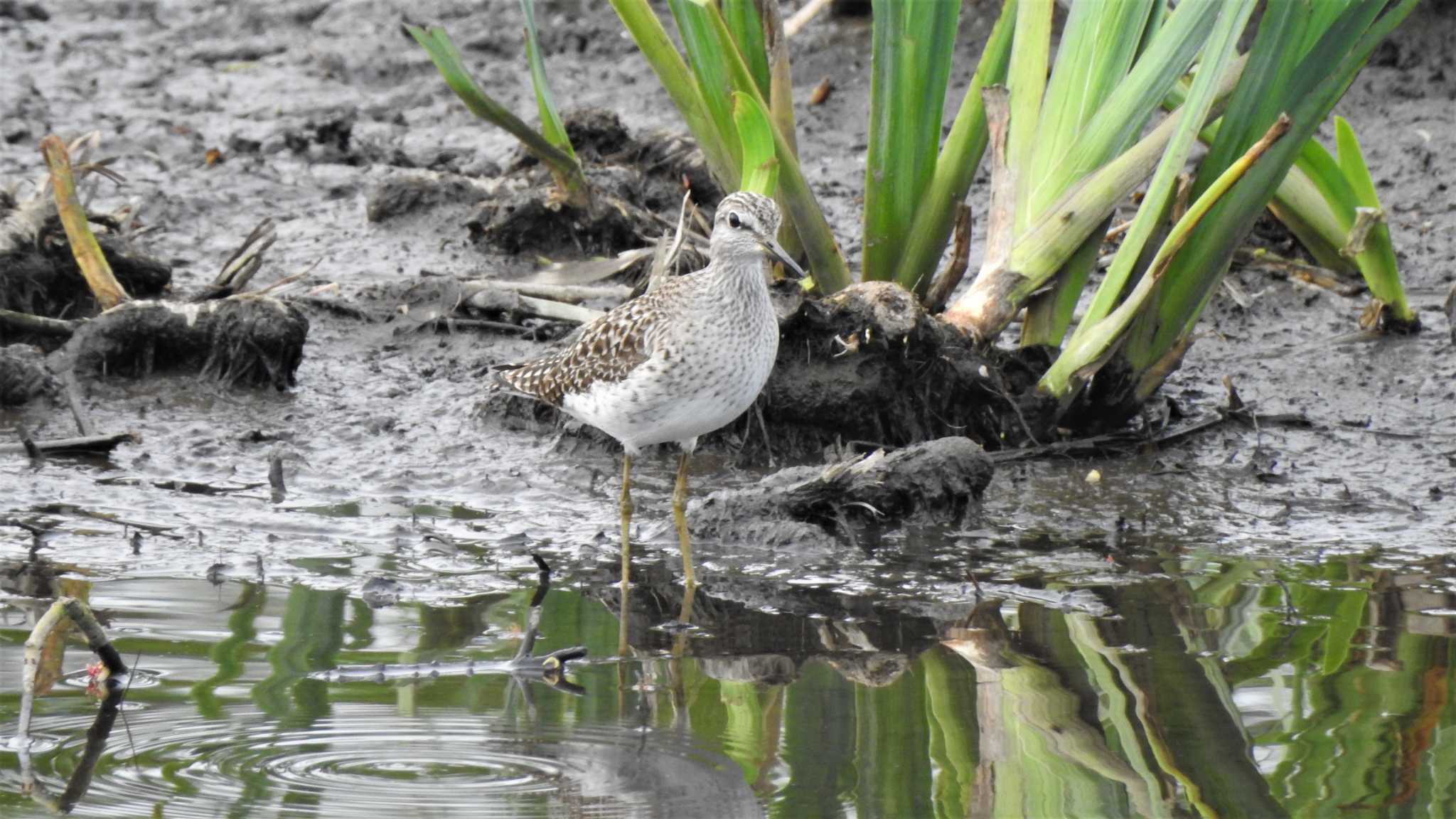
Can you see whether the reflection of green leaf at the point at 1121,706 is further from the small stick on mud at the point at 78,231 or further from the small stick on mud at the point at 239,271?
the small stick on mud at the point at 78,231

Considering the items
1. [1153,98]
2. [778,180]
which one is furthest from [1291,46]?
[778,180]

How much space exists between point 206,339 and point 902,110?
3122 millimetres

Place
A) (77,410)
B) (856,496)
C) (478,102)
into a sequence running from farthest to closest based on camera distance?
(478,102) → (77,410) → (856,496)

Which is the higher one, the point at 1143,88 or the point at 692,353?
the point at 1143,88

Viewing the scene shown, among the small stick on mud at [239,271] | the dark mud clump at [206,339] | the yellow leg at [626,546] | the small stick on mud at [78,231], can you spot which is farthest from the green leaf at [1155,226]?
the small stick on mud at [78,231]

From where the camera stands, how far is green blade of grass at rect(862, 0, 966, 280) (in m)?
6.12

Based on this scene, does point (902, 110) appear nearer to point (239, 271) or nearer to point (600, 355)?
point (600, 355)

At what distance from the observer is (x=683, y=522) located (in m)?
5.53

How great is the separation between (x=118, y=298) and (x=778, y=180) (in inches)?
117

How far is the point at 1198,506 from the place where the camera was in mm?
6121

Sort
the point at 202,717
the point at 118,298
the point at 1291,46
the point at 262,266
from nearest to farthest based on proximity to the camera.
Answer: the point at 202,717, the point at 1291,46, the point at 118,298, the point at 262,266

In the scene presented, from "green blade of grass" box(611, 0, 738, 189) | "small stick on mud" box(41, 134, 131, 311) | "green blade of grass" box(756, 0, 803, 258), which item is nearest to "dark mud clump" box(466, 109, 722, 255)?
"green blade of grass" box(611, 0, 738, 189)

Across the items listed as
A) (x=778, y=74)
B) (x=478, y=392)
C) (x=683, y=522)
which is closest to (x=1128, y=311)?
(x=778, y=74)

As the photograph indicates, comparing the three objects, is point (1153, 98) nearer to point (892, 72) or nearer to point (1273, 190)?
point (1273, 190)
